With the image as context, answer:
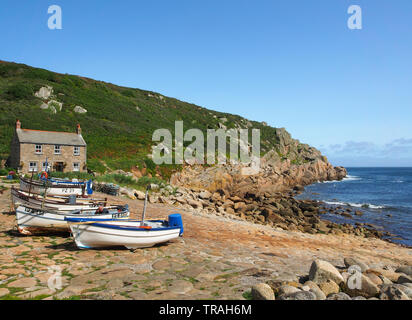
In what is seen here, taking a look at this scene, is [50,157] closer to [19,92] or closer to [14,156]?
[14,156]

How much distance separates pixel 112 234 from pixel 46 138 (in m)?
31.8

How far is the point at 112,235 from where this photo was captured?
32.0 feet

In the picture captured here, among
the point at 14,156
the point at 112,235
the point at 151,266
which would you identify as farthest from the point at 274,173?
the point at 151,266

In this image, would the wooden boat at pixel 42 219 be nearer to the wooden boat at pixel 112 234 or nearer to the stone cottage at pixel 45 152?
the wooden boat at pixel 112 234

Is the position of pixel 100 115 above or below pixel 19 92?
below

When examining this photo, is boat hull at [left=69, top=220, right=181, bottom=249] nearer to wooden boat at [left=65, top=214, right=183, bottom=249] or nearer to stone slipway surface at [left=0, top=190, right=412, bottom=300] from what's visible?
wooden boat at [left=65, top=214, right=183, bottom=249]

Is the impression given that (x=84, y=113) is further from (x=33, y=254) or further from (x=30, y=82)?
(x=33, y=254)

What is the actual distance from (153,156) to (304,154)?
55.9m

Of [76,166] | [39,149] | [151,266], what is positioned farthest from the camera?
[76,166]

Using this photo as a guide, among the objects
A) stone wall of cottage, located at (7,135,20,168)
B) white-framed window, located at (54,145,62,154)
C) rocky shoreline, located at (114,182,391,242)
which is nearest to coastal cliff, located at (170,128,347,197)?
rocky shoreline, located at (114,182,391,242)

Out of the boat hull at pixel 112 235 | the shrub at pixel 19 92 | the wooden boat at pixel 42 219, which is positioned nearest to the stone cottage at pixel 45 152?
the wooden boat at pixel 42 219

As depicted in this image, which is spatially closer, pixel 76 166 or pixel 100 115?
pixel 76 166
